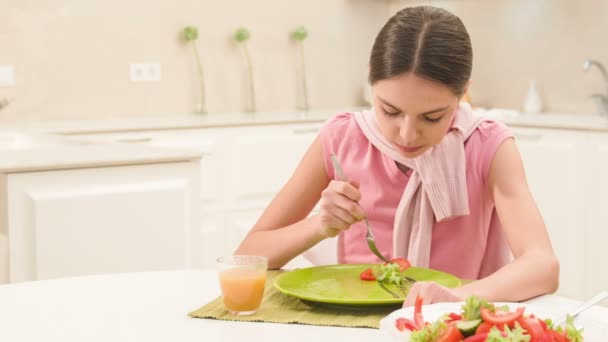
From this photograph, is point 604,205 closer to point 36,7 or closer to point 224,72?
point 224,72

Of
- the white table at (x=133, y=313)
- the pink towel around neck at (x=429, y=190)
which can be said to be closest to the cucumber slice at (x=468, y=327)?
the white table at (x=133, y=313)

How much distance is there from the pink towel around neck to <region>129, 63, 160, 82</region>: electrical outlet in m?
2.69

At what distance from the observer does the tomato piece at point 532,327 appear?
0.87 m

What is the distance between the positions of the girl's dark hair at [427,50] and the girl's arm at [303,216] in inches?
8.9

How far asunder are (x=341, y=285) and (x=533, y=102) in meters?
3.07

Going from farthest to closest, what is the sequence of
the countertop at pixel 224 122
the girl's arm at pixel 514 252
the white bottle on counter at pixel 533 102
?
the white bottle on counter at pixel 533 102 → the countertop at pixel 224 122 → the girl's arm at pixel 514 252

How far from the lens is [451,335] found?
35.3 inches

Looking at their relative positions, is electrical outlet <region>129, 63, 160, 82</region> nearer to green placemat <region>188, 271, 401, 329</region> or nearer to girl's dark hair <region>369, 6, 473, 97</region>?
girl's dark hair <region>369, 6, 473, 97</region>

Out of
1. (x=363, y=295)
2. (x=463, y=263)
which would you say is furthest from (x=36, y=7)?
(x=363, y=295)

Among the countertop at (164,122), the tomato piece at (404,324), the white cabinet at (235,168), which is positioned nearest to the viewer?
the tomato piece at (404,324)

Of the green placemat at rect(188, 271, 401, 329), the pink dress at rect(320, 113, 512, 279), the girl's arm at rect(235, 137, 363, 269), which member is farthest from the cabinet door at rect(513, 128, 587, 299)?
the green placemat at rect(188, 271, 401, 329)

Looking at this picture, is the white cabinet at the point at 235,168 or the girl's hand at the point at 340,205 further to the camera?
the white cabinet at the point at 235,168

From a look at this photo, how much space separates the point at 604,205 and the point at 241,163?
1493 millimetres

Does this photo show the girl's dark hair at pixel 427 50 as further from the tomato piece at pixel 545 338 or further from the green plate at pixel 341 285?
the tomato piece at pixel 545 338
